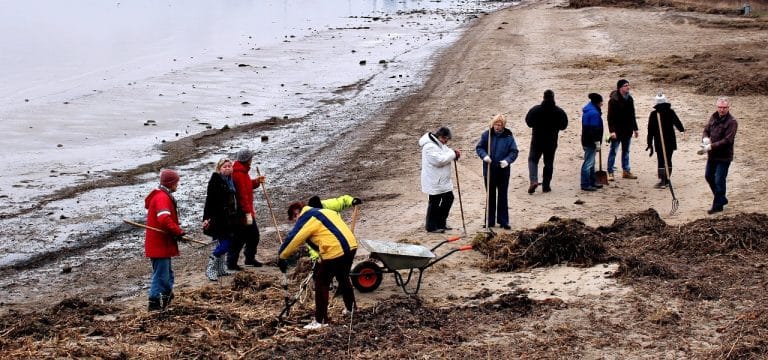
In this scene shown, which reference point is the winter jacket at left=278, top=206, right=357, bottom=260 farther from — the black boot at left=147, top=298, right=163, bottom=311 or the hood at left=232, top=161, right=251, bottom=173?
the hood at left=232, top=161, right=251, bottom=173

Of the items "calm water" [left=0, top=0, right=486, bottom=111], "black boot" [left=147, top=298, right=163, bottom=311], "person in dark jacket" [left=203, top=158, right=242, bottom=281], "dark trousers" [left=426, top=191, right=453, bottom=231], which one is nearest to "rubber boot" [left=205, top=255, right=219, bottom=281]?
"person in dark jacket" [left=203, top=158, right=242, bottom=281]

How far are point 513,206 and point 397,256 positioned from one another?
517 cm

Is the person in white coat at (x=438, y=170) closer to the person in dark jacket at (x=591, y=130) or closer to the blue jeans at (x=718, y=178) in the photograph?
the person in dark jacket at (x=591, y=130)

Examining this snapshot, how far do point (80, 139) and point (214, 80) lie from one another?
32.8ft

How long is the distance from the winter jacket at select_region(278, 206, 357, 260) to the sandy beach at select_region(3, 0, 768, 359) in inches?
30.8

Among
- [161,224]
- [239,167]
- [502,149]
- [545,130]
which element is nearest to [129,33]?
[545,130]

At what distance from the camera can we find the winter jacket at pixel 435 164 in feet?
41.4

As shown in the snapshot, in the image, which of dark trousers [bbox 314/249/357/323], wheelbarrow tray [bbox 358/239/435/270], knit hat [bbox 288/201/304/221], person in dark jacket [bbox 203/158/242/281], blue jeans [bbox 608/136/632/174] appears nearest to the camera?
dark trousers [bbox 314/249/357/323]

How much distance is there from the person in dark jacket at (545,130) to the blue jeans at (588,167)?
21.8 inches

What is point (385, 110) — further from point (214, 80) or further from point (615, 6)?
point (615, 6)

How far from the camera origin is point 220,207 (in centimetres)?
1136

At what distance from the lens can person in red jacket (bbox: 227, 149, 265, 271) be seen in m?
11.7

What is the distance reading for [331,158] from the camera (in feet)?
66.0

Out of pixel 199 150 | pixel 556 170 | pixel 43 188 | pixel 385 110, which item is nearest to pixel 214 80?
pixel 385 110
